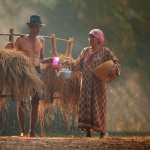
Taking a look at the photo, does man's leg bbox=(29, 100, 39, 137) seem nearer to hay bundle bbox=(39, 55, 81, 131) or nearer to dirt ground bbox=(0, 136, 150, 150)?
hay bundle bbox=(39, 55, 81, 131)

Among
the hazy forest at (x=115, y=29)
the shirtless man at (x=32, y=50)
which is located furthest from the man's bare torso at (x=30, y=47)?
the hazy forest at (x=115, y=29)

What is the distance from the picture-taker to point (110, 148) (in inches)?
316

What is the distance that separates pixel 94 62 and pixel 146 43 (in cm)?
905

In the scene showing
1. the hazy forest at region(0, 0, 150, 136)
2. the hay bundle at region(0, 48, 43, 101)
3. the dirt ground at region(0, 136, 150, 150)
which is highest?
the hazy forest at region(0, 0, 150, 136)

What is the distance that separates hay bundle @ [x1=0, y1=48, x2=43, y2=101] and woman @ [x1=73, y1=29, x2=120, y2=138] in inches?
36.1

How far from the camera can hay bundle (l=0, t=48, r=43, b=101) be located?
9539mm

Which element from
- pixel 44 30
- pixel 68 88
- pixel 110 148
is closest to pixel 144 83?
pixel 44 30

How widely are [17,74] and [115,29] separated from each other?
31.4 ft

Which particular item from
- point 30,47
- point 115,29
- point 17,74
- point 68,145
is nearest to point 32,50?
point 30,47

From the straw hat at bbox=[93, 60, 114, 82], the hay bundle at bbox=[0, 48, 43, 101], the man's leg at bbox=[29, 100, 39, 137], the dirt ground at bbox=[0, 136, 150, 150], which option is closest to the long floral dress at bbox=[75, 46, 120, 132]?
the straw hat at bbox=[93, 60, 114, 82]

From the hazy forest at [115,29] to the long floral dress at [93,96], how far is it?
831 cm

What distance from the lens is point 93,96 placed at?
10297mm

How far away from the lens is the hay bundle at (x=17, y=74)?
954 cm

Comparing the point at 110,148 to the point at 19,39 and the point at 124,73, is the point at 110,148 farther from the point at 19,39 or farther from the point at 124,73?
the point at 124,73
